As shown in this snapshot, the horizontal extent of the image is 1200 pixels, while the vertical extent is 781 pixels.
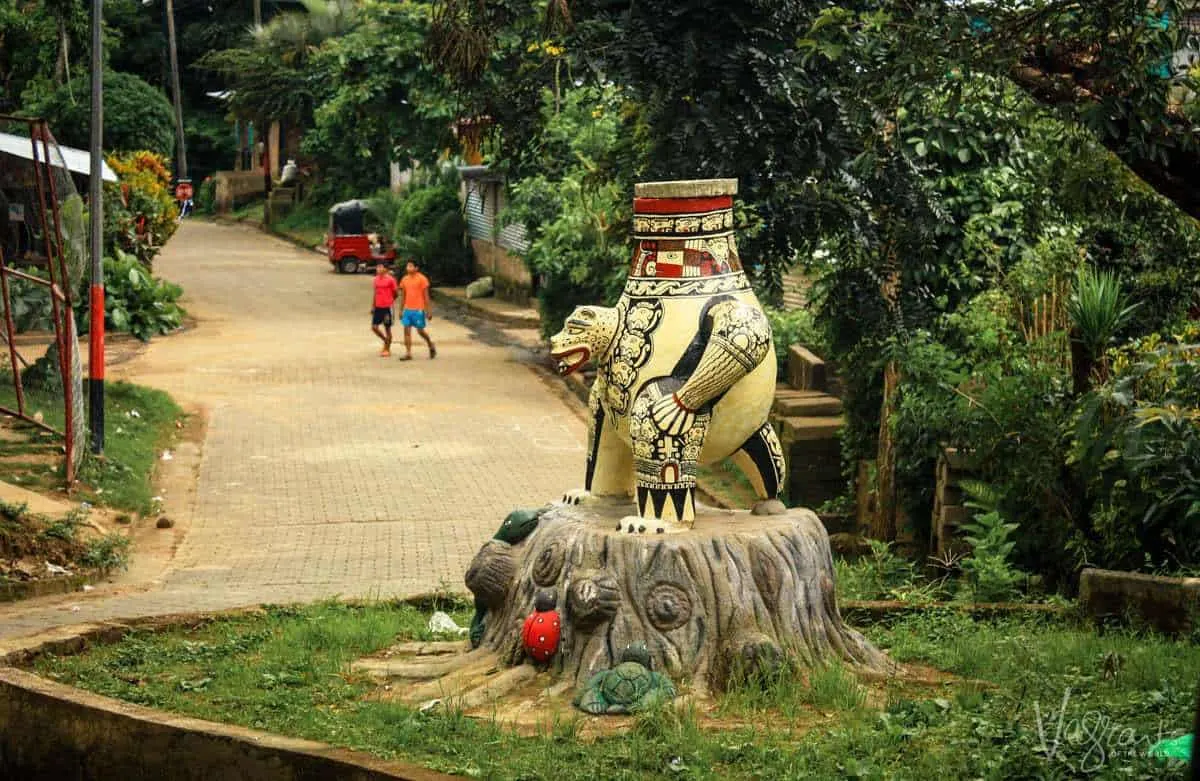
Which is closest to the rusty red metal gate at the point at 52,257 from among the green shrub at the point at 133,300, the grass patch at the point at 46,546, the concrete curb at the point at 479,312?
the grass patch at the point at 46,546

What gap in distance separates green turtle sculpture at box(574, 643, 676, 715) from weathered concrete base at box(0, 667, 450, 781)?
1031 mm

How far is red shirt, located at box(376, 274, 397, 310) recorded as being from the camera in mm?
22453

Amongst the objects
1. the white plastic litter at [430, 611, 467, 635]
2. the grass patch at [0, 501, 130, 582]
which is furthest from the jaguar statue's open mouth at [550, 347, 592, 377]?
the grass patch at [0, 501, 130, 582]

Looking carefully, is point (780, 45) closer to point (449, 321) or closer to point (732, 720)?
point (732, 720)

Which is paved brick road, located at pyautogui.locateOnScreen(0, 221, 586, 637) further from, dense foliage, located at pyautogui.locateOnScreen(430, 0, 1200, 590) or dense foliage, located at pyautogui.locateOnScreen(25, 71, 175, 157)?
dense foliage, located at pyautogui.locateOnScreen(25, 71, 175, 157)

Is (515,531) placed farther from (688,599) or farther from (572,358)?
(688,599)

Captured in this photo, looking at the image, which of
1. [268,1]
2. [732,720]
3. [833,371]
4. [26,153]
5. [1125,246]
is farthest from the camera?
[268,1]

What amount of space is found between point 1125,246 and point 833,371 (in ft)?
12.5

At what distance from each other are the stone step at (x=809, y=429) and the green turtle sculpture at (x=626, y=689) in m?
6.89

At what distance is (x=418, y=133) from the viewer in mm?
29766

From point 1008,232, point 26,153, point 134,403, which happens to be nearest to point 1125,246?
point 1008,232

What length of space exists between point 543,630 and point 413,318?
52.8 ft

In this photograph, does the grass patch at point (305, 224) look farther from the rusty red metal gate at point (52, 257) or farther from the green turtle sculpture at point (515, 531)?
the green turtle sculpture at point (515, 531)

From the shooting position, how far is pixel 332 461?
52.5 ft
